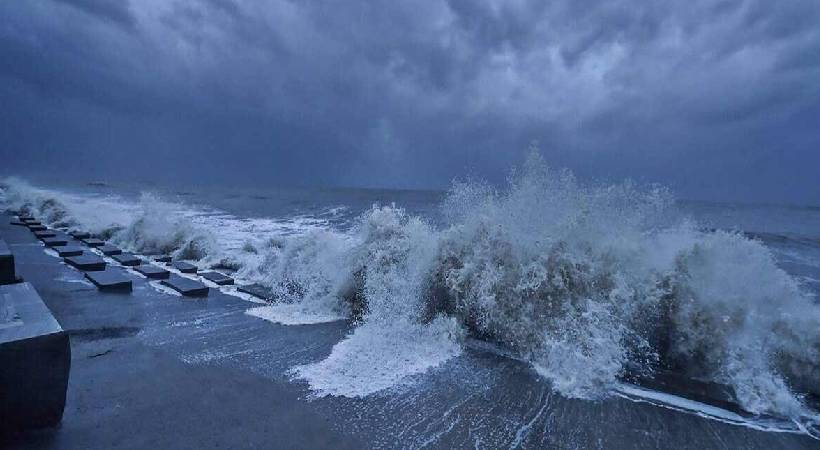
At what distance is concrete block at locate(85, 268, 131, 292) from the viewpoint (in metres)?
6.44

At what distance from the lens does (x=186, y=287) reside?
6.70 m

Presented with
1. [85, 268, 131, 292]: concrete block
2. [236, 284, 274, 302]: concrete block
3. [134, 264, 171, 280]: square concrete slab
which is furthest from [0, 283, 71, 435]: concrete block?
[134, 264, 171, 280]: square concrete slab

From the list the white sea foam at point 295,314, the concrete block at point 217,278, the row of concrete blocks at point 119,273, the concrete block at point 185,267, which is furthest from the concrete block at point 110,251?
the white sea foam at point 295,314

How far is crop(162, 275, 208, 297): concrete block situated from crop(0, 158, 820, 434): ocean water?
3.80ft

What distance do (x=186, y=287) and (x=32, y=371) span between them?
4374 millimetres

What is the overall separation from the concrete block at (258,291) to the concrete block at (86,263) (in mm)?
3046

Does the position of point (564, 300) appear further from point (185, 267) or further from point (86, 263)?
point (86, 263)

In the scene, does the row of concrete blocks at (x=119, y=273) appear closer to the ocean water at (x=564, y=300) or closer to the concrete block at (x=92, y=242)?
the concrete block at (x=92, y=242)

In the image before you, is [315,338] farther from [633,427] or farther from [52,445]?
[633,427]

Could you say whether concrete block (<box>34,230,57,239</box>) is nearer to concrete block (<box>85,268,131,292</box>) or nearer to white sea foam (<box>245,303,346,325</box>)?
concrete block (<box>85,268,131,292</box>)

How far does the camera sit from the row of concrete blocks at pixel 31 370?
2469 mm

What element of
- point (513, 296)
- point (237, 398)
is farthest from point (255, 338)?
point (513, 296)

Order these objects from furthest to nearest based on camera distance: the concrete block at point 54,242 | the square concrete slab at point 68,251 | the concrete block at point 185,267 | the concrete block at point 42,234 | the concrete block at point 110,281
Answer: the concrete block at point 42,234 → the concrete block at point 54,242 → the square concrete slab at point 68,251 → the concrete block at point 185,267 → the concrete block at point 110,281

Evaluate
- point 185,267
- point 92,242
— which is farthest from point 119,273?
point 92,242
